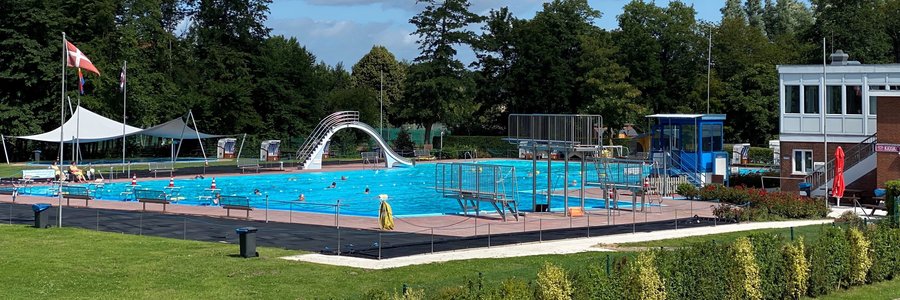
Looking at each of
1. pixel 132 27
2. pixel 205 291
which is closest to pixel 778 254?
pixel 205 291

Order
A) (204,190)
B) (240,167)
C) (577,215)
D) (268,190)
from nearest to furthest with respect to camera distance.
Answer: (577,215), (204,190), (268,190), (240,167)

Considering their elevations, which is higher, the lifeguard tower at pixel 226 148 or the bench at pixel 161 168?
the lifeguard tower at pixel 226 148

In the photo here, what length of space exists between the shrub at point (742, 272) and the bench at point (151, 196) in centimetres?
2652

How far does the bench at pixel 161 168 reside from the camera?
63.6 meters

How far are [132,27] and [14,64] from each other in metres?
10.6

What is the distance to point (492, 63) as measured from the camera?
96.8 metres

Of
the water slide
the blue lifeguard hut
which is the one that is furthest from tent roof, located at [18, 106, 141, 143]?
the blue lifeguard hut

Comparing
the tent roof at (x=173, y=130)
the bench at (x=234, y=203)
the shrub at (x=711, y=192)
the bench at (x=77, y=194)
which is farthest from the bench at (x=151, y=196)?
the tent roof at (x=173, y=130)

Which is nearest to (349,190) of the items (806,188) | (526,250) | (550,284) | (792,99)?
(792,99)

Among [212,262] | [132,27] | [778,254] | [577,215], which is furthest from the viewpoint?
[132,27]

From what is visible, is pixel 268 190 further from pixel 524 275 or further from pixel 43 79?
pixel 524 275

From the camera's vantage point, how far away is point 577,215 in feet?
128

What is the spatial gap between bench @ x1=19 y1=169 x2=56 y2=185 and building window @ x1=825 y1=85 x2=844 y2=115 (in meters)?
41.6

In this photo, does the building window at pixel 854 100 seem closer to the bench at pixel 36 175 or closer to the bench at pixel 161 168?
the bench at pixel 161 168
